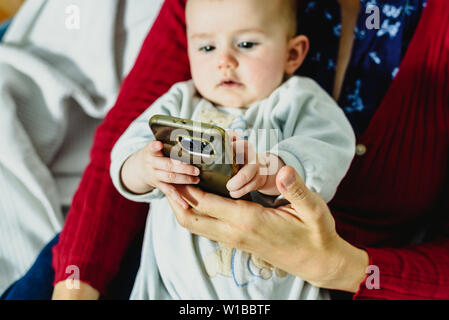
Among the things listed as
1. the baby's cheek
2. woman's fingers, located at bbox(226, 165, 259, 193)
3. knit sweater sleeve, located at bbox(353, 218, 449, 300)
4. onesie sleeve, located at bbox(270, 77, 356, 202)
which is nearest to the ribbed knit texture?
knit sweater sleeve, located at bbox(353, 218, 449, 300)

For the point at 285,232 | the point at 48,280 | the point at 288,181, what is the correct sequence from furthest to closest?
the point at 48,280
the point at 285,232
the point at 288,181

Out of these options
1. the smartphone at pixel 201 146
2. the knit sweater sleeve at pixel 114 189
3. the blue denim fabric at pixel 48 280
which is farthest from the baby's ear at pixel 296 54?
the blue denim fabric at pixel 48 280

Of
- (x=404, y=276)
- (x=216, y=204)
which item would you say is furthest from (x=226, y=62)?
(x=404, y=276)

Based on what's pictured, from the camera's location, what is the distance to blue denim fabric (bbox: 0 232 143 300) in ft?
2.92

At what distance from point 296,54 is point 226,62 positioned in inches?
7.8

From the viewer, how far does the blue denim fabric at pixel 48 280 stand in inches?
35.0

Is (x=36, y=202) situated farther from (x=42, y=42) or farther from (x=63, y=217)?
(x=42, y=42)

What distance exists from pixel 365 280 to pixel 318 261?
11 centimetres

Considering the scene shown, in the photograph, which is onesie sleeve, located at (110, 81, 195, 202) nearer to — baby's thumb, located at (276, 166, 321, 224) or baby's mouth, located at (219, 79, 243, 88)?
baby's mouth, located at (219, 79, 243, 88)

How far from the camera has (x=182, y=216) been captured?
2.35 feet

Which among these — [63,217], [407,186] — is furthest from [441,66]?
[63,217]

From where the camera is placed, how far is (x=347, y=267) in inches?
29.7

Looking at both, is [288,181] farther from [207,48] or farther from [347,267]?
[207,48]

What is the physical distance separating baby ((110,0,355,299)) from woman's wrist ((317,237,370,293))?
0.05 metres
